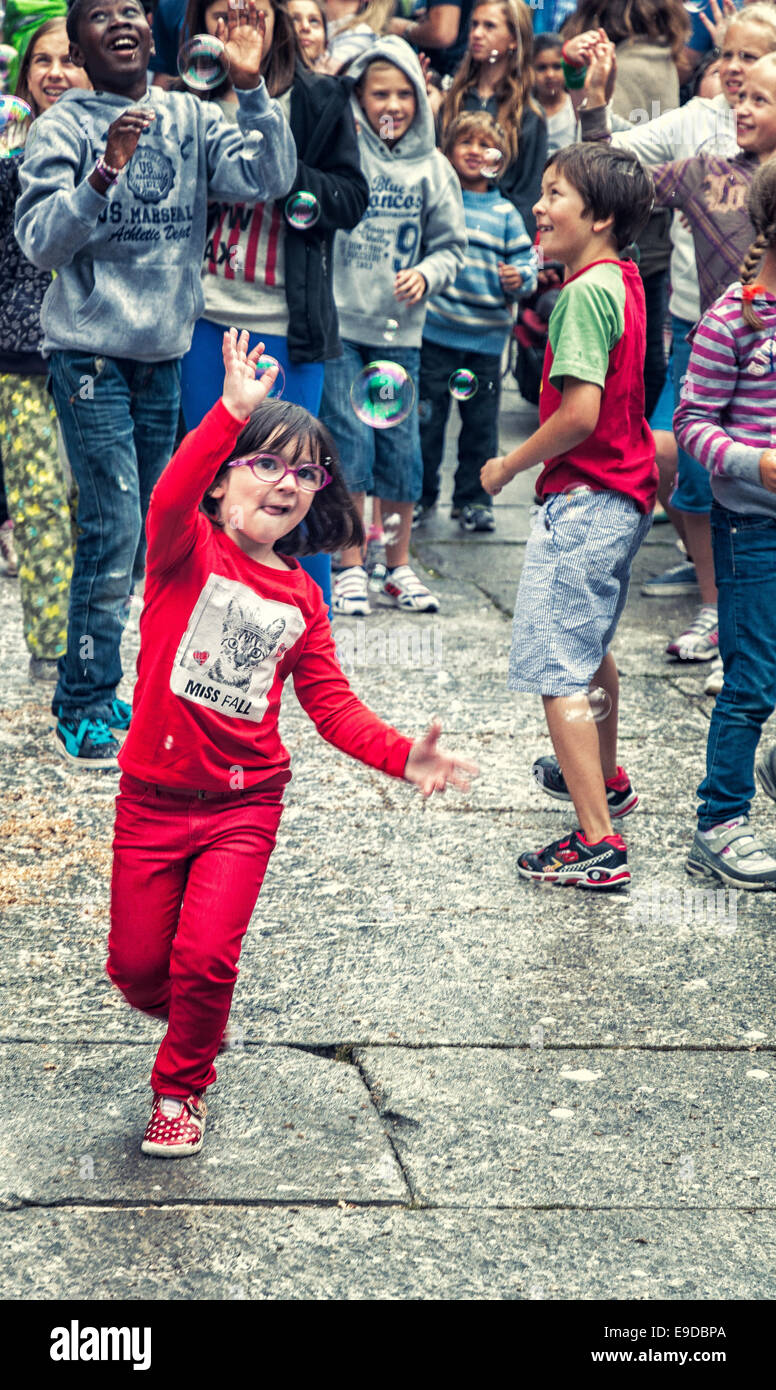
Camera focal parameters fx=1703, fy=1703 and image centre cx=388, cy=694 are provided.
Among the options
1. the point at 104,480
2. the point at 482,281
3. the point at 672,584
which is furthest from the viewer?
the point at 482,281

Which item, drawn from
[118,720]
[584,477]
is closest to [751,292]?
[584,477]

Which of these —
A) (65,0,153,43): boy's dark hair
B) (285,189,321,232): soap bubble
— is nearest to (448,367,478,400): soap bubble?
(285,189,321,232): soap bubble

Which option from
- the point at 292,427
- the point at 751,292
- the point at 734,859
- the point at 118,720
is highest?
the point at 292,427

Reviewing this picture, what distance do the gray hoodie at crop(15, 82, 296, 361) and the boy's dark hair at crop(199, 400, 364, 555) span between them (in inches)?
63.7

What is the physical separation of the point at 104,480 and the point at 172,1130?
7.55ft

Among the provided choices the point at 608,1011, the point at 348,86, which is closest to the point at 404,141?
the point at 348,86

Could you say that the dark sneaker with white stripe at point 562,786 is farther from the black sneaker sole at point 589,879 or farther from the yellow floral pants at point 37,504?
the yellow floral pants at point 37,504

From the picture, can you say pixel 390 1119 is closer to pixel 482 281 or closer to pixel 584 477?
pixel 584 477

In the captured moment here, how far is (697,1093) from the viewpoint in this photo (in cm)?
323

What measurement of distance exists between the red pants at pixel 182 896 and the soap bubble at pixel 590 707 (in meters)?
1.34

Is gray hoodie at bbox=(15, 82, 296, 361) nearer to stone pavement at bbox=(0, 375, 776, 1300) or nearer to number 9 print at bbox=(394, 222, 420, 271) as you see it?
stone pavement at bbox=(0, 375, 776, 1300)

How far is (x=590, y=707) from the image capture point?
425 cm

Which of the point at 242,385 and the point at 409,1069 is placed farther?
the point at 409,1069
